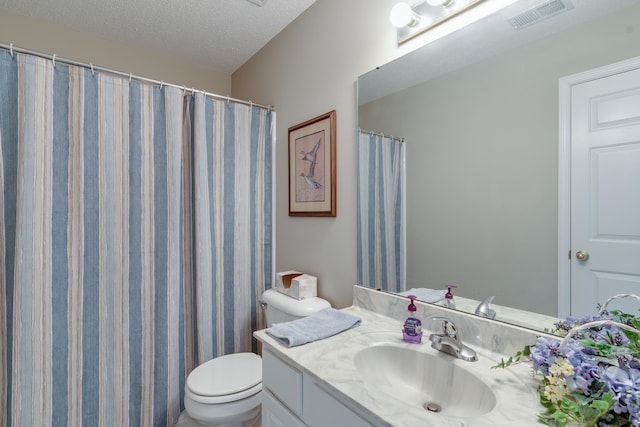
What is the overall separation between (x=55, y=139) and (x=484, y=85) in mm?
1781

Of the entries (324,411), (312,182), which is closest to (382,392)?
(324,411)

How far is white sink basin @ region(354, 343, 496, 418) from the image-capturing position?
826mm

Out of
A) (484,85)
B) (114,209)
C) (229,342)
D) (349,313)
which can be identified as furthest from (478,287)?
(114,209)

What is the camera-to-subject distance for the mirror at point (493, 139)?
34.3 inches

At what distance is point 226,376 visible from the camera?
4.75ft

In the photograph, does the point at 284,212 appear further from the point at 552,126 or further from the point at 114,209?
the point at 552,126

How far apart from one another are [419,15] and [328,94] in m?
0.56

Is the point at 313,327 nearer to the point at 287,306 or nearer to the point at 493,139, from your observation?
the point at 287,306

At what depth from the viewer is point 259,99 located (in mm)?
2189

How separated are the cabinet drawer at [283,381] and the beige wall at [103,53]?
217 centimetres

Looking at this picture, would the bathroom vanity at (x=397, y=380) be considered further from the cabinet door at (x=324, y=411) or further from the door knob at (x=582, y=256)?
the door knob at (x=582, y=256)

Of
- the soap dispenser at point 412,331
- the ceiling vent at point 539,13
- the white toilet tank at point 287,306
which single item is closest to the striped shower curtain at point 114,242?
the white toilet tank at point 287,306

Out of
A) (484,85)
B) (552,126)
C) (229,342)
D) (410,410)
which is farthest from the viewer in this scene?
(229,342)

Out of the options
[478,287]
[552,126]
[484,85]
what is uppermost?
[484,85]
